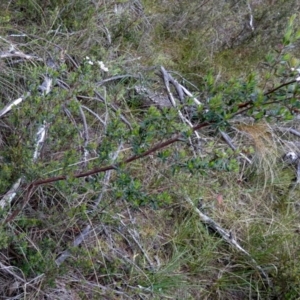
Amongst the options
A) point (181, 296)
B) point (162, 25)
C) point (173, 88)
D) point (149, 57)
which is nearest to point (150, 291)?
point (181, 296)

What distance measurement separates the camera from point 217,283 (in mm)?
2320

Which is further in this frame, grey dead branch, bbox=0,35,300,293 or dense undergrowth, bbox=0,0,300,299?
grey dead branch, bbox=0,35,300,293

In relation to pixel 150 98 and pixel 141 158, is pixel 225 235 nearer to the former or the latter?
pixel 141 158

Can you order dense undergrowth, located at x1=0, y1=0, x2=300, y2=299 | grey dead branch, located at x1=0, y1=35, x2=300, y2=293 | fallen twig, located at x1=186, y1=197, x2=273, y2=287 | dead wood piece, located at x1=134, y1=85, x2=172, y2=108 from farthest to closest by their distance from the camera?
1. dead wood piece, located at x1=134, y1=85, x2=172, y2=108
2. fallen twig, located at x1=186, y1=197, x2=273, y2=287
3. grey dead branch, located at x1=0, y1=35, x2=300, y2=293
4. dense undergrowth, located at x1=0, y1=0, x2=300, y2=299

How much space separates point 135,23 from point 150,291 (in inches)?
65.3

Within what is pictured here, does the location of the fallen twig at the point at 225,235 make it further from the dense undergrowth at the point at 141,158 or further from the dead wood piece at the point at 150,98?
the dead wood piece at the point at 150,98

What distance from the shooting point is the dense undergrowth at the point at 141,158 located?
166cm

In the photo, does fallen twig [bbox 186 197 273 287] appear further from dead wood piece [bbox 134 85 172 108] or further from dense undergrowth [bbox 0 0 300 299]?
dead wood piece [bbox 134 85 172 108]

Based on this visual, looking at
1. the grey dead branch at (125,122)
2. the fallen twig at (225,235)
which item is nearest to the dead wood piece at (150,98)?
the grey dead branch at (125,122)

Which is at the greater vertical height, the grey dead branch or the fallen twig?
the grey dead branch

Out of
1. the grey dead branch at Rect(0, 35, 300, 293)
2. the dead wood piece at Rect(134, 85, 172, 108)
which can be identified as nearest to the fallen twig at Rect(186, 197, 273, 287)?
the grey dead branch at Rect(0, 35, 300, 293)

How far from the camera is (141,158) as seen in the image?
2350mm

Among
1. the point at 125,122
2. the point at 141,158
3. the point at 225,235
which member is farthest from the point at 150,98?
the point at 225,235

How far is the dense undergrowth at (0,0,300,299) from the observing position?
1661 mm
